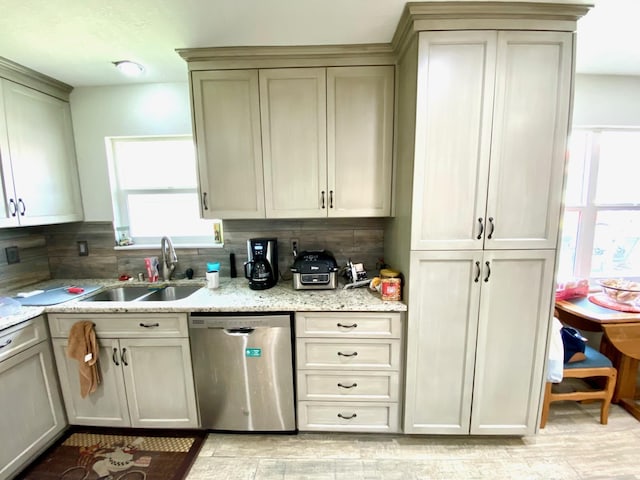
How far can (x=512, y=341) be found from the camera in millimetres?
1609

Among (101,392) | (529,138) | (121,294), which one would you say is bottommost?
(101,392)

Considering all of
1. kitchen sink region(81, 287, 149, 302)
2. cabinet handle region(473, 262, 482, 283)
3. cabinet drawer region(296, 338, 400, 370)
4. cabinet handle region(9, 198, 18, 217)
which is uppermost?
cabinet handle region(9, 198, 18, 217)

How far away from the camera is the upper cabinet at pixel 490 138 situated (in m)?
1.40

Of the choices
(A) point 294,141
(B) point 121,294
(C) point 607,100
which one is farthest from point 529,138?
(B) point 121,294

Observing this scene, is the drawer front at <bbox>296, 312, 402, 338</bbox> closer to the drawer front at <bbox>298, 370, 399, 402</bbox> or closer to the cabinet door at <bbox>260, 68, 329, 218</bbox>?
the drawer front at <bbox>298, 370, 399, 402</bbox>

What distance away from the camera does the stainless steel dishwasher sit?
168 centimetres

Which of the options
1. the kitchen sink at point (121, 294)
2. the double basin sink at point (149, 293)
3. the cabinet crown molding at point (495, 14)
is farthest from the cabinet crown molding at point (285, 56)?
the kitchen sink at point (121, 294)

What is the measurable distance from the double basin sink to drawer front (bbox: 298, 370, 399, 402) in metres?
1.11

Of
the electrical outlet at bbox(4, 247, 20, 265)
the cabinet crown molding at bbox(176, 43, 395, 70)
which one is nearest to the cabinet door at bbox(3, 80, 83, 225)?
the electrical outlet at bbox(4, 247, 20, 265)

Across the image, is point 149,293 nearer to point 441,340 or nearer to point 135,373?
point 135,373

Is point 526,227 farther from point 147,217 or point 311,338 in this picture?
point 147,217

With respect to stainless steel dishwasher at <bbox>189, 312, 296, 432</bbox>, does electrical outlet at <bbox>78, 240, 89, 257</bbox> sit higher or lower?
higher

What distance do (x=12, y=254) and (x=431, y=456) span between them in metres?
3.32

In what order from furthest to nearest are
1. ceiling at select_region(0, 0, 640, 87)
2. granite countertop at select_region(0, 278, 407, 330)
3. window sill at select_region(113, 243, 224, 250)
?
window sill at select_region(113, 243, 224, 250)
granite countertop at select_region(0, 278, 407, 330)
ceiling at select_region(0, 0, 640, 87)
